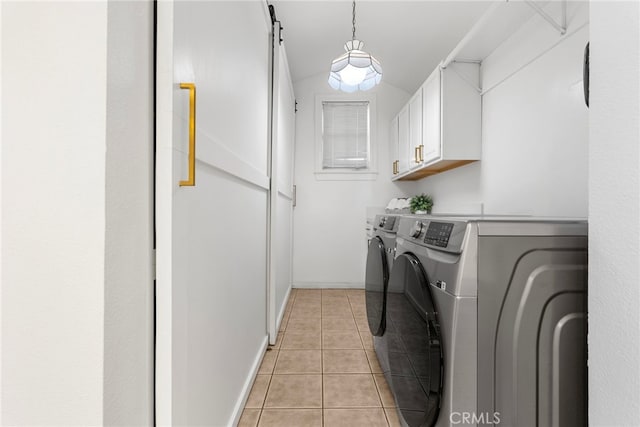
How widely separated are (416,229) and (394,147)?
8.80 feet

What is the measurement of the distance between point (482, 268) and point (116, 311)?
3.03ft

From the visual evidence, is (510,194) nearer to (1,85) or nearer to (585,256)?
(585,256)

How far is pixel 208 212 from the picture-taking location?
0.99 metres

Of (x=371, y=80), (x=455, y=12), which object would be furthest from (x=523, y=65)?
(x=371, y=80)

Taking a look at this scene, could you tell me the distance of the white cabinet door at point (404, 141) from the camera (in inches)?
127

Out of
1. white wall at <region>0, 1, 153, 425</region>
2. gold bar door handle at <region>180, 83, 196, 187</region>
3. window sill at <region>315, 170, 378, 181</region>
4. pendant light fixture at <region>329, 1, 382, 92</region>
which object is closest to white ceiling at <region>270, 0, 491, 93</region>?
pendant light fixture at <region>329, 1, 382, 92</region>

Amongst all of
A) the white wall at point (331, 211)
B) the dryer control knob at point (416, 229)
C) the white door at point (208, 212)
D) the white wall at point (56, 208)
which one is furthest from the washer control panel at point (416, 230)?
the white wall at point (331, 211)

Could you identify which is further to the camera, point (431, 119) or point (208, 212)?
point (431, 119)

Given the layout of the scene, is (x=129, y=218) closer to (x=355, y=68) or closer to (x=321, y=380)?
(x=321, y=380)

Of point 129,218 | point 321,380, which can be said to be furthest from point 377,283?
point 129,218

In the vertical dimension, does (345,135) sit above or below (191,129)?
above

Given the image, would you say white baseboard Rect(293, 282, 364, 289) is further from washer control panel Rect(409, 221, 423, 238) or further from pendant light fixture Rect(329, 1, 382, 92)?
washer control panel Rect(409, 221, 423, 238)

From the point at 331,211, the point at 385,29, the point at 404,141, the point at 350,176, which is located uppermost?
the point at 385,29

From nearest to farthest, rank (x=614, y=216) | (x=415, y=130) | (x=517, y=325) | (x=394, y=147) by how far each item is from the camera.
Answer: (x=614, y=216), (x=517, y=325), (x=415, y=130), (x=394, y=147)
